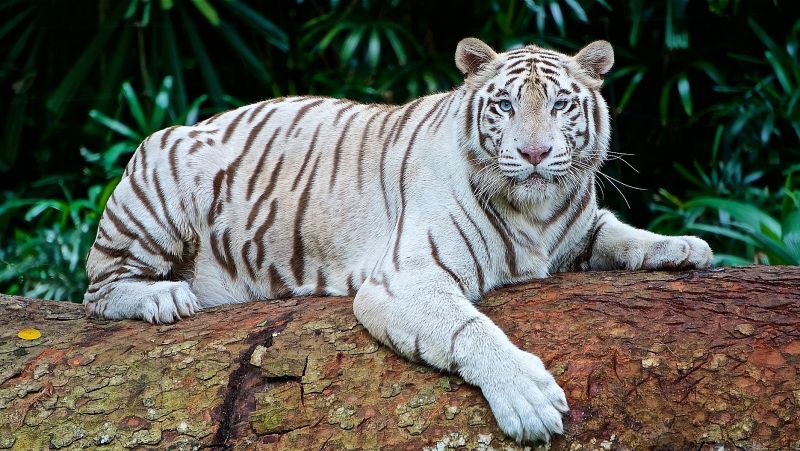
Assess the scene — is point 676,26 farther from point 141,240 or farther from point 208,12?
point 141,240

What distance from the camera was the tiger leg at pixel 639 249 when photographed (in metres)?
3.06

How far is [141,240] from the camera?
3588 mm

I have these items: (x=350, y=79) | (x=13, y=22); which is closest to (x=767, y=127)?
(x=350, y=79)

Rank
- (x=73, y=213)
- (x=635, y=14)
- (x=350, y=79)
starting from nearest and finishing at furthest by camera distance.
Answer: (x=635, y=14) → (x=73, y=213) → (x=350, y=79)

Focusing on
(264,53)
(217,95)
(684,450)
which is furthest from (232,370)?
(264,53)

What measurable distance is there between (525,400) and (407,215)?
94 cm

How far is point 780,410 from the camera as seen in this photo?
2.37 metres

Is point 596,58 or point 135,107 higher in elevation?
point 596,58

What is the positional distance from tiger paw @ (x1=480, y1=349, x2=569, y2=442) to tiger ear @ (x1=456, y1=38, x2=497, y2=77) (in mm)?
1149

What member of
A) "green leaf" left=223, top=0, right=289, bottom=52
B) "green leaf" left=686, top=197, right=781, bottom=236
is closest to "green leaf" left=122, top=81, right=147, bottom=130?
"green leaf" left=223, top=0, right=289, bottom=52

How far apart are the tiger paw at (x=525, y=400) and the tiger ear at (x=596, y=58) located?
3.78ft

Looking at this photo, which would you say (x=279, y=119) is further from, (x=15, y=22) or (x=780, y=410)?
(x=15, y=22)

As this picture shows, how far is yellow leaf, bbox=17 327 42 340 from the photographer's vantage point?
3074mm

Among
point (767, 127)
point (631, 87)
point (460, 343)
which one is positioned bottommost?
point (767, 127)
